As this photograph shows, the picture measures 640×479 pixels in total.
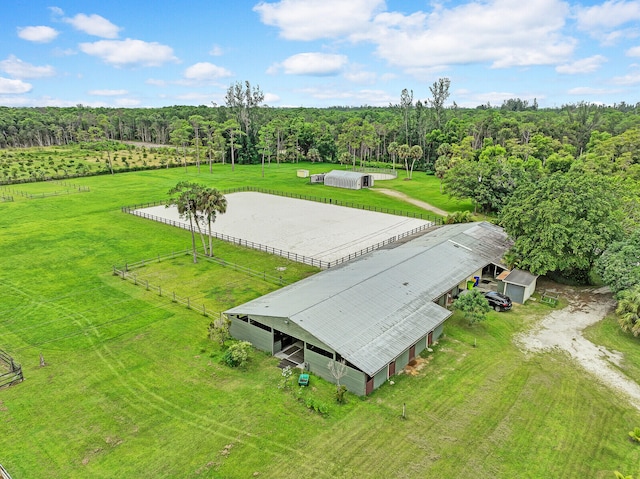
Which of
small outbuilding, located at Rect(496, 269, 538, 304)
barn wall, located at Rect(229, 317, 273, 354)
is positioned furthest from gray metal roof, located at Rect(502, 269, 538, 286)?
barn wall, located at Rect(229, 317, 273, 354)

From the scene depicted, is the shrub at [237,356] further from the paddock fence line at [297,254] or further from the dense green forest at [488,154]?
the dense green forest at [488,154]

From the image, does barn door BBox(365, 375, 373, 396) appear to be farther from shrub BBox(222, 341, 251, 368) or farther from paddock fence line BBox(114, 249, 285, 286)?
paddock fence line BBox(114, 249, 285, 286)

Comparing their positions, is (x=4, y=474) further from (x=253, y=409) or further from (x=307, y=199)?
(x=307, y=199)

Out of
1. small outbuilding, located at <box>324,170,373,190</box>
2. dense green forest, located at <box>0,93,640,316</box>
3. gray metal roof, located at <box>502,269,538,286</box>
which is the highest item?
dense green forest, located at <box>0,93,640,316</box>

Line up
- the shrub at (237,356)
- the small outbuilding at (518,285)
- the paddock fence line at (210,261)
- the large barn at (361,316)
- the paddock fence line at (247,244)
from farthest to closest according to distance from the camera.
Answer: the paddock fence line at (247,244) < the paddock fence line at (210,261) < the small outbuilding at (518,285) < the shrub at (237,356) < the large barn at (361,316)

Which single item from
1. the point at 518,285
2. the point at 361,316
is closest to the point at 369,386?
the point at 361,316

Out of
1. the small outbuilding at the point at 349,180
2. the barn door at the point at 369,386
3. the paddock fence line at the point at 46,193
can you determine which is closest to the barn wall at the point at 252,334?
the barn door at the point at 369,386
